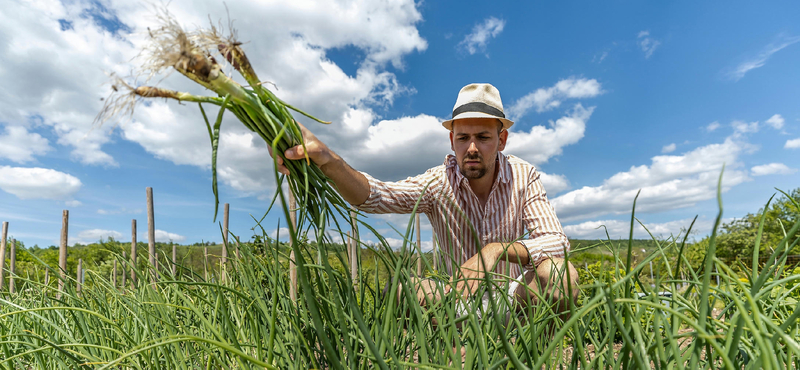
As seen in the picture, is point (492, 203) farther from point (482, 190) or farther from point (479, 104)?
point (479, 104)

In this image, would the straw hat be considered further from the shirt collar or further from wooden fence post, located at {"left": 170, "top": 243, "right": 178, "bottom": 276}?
wooden fence post, located at {"left": 170, "top": 243, "right": 178, "bottom": 276}

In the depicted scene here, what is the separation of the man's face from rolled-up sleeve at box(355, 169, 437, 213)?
23 cm

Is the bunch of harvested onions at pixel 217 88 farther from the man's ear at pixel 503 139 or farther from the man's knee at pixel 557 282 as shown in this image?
the man's ear at pixel 503 139

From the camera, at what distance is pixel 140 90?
0.57m

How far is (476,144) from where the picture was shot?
6.68ft

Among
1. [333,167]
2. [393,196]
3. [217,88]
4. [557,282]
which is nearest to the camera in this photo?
[217,88]

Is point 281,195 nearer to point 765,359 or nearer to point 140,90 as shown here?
point 140,90

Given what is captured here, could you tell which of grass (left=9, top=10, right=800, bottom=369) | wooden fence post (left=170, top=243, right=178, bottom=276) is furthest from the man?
grass (left=9, top=10, right=800, bottom=369)

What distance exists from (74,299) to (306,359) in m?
0.82

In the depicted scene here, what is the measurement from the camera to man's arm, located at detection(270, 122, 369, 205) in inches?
28.9

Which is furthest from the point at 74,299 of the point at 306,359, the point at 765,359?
the point at 765,359

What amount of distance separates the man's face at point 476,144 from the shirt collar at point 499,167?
0.10 meters


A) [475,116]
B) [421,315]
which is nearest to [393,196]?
[475,116]

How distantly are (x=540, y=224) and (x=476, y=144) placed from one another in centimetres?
51
